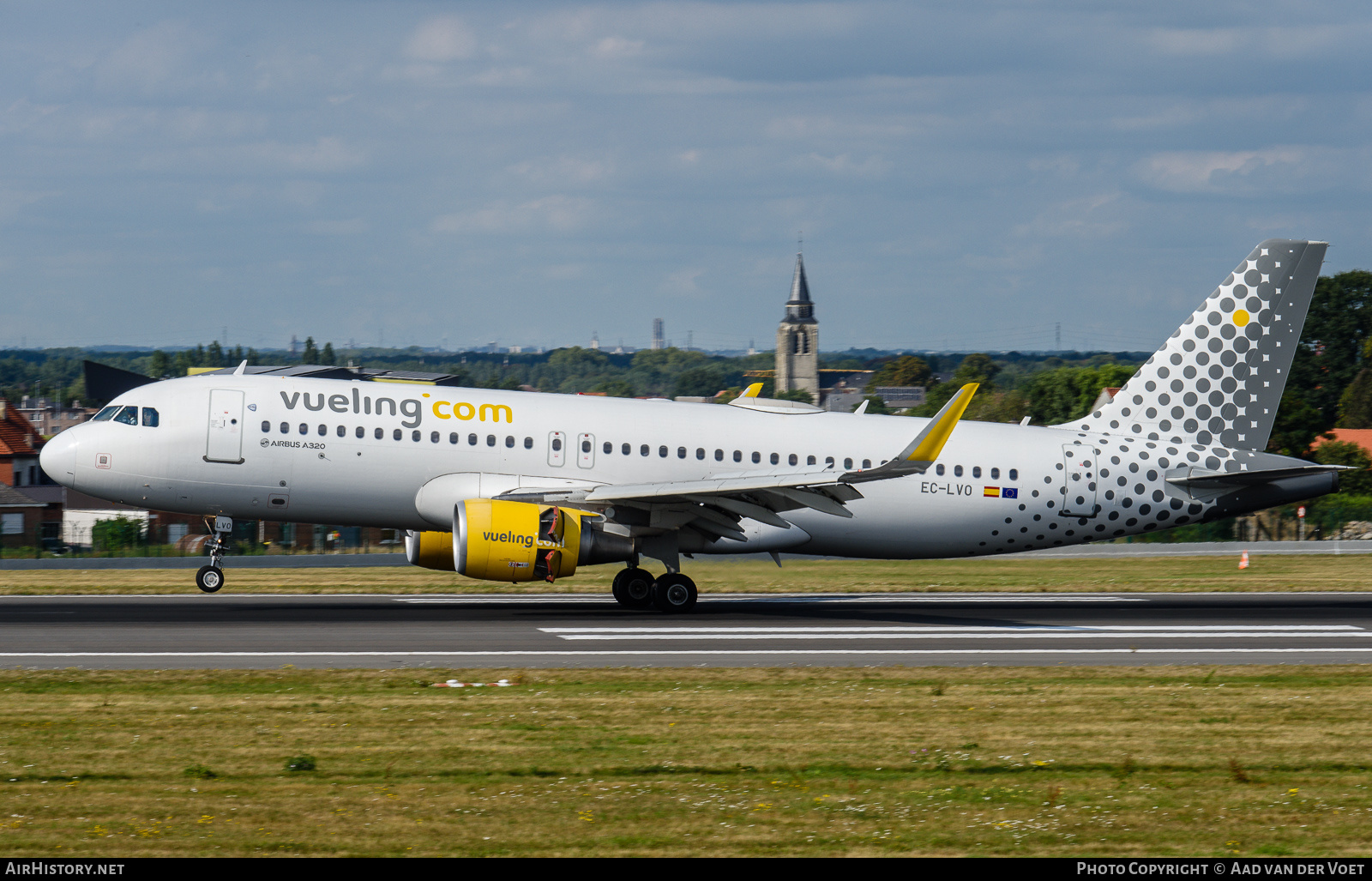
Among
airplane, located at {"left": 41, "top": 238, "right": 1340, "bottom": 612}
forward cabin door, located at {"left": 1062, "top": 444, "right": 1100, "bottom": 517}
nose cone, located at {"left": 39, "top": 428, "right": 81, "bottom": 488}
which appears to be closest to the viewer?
airplane, located at {"left": 41, "top": 238, "right": 1340, "bottom": 612}

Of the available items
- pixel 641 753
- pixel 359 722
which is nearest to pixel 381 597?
pixel 359 722

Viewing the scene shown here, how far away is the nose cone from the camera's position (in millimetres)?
24109

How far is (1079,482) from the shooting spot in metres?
27.2

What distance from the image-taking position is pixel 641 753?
12.6 meters

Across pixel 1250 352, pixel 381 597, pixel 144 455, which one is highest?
pixel 1250 352

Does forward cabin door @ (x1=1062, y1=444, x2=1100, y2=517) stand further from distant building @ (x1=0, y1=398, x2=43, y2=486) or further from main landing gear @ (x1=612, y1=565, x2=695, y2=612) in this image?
distant building @ (x1=0, y1=398, x2=43, y2=486)

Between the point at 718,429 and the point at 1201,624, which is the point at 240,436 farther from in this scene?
the point at 1201,624

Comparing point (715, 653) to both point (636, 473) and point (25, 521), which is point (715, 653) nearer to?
point (636, 473)

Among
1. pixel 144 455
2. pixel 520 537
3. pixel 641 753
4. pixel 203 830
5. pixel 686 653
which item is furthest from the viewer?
pixel 144 455

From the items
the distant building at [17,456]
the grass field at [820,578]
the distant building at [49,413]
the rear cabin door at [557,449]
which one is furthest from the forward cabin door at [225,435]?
the distant building at [49,413]

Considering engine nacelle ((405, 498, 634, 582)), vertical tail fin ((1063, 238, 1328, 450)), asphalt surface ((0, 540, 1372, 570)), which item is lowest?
asphalt surface ((0, 540, 1372, 570))

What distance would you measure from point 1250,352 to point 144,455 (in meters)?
22.2

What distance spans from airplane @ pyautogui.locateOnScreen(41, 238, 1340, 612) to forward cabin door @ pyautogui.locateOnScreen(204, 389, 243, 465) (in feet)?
0.11

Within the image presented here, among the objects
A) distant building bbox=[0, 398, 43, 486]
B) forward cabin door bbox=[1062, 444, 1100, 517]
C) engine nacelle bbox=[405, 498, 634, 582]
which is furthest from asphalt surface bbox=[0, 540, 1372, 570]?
distant building bbox=[0, 398, 43, 486]
